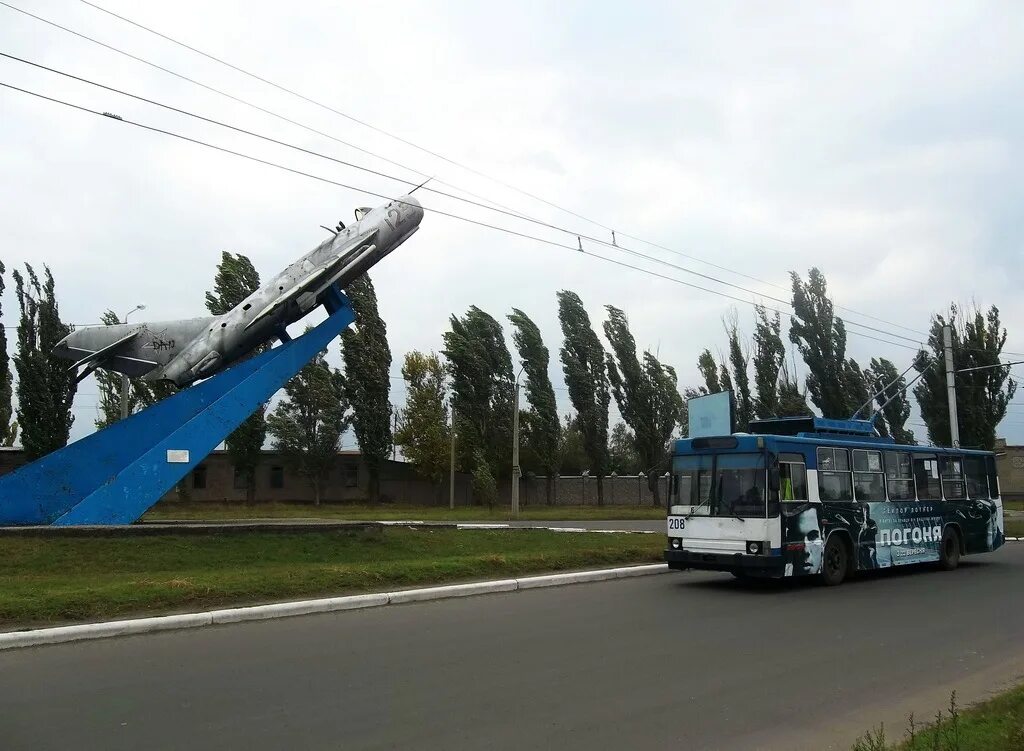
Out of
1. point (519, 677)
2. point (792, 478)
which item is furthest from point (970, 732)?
point (792, 478)

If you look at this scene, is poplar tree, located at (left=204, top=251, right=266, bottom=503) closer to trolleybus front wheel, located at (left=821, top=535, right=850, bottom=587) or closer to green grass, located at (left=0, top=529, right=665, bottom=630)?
green grass, located at (left=0, top=529, right=665, bottom=630)

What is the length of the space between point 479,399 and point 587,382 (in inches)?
291

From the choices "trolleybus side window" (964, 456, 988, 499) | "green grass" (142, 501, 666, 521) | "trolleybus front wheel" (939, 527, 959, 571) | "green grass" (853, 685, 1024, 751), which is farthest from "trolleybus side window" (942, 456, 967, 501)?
"green grass" (142, 501, 666, 521)

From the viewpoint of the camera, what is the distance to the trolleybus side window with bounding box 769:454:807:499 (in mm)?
14031

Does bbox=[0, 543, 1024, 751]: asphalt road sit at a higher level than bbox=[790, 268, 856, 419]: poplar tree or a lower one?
lower

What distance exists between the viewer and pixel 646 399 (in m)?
55.2

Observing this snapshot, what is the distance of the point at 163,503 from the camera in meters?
46.2

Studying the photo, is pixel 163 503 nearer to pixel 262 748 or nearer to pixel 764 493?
pixel 764 493

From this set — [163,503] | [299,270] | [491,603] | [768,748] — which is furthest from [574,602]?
[163,503]

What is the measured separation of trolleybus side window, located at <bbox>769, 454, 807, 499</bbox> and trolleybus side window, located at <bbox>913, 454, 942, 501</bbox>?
4.19m

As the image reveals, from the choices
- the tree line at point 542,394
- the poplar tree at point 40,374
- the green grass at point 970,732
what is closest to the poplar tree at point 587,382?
the tree line at point 542,394

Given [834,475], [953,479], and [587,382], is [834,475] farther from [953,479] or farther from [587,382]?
[587,382]

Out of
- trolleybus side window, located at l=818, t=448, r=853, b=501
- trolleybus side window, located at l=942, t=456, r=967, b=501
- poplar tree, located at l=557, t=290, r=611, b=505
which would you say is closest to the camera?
trolleybus side window, located at l=818, t=448, r=853, b=501

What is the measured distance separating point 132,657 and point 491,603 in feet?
17.7
